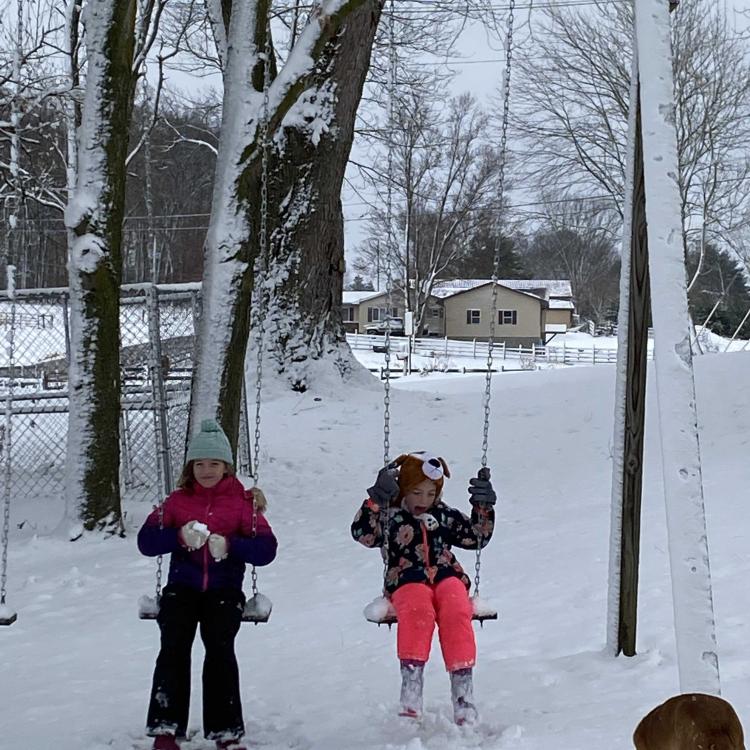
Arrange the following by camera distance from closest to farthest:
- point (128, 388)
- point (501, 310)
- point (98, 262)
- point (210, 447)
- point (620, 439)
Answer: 1. point (210, 447)
2. point (620, 439)
3. point (98, 262)
4. point (128, 388)
5. point (501, 310)

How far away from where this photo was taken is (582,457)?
1024cm

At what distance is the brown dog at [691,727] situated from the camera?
199cm

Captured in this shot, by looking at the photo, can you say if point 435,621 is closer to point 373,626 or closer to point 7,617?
point 373,626

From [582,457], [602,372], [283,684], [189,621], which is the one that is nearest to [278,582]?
[283,684]

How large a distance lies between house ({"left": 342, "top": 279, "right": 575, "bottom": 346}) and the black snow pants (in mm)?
50146

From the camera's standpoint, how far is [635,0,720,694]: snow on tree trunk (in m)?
2.94

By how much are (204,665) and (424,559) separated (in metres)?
0.94

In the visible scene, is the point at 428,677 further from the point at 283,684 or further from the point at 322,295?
the point at 322,295

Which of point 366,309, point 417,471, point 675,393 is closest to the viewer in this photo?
point 675,393

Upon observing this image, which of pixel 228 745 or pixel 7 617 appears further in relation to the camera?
pixel 7 617

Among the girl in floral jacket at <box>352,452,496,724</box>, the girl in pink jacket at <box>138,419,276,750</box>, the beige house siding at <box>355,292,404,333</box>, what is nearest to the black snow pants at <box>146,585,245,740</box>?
the girl in pink jacket at <box>138,419,276,750</box>

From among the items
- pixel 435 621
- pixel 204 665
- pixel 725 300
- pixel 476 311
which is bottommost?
pixel 204 665

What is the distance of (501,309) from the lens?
57.4 metres

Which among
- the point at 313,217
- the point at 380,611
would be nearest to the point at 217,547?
the point at 380,611
